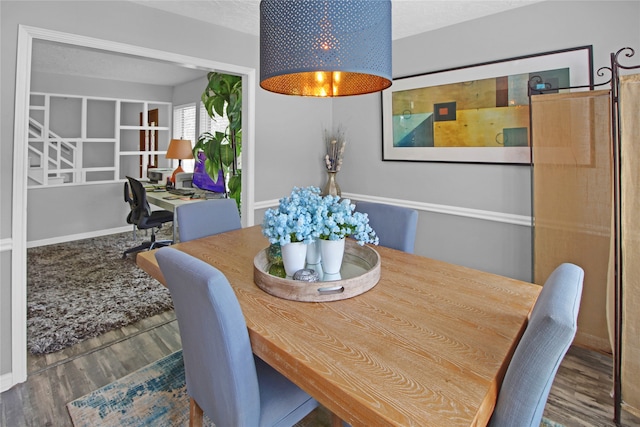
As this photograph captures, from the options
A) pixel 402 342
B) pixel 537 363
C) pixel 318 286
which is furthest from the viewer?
pixel 318 286

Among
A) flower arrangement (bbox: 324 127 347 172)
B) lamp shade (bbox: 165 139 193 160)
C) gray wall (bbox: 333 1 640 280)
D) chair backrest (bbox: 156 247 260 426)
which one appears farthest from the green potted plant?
chair backrest (bbox: 156 247 260 426)

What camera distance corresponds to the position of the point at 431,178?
126 inches

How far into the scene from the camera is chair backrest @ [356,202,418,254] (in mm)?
2188

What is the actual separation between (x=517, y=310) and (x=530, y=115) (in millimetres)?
1680

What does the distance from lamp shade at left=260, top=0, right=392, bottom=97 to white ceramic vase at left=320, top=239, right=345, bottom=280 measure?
2.27ft

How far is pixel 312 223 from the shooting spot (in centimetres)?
149

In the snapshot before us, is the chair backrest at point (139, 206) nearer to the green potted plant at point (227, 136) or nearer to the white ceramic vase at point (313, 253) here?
the green potted plant at point (227, 136)

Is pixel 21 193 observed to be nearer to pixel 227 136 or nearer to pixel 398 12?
pixel 227 136

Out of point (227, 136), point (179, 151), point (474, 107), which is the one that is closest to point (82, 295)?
point (227, 136)

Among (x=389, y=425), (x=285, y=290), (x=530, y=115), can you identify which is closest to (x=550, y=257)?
(x=530, y=115)

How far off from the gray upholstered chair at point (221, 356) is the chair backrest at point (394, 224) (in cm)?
116

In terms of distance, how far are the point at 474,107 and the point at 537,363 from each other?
8.11 ft

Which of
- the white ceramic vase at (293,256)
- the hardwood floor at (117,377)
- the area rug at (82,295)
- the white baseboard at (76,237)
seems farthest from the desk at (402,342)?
the white baseboard at (76,237)

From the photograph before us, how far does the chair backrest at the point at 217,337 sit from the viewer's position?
1054 mm
